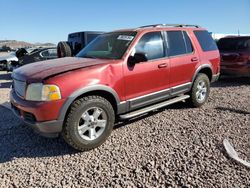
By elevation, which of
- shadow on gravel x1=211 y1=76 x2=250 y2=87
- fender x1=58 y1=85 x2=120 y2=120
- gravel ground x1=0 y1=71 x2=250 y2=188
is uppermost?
fender x1=58 y1=85 x2=120 y2=120

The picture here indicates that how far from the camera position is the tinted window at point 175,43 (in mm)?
5043

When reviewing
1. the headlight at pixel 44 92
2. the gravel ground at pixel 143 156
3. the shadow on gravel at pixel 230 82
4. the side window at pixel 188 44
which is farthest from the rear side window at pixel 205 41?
the headlight at pixel 44 92

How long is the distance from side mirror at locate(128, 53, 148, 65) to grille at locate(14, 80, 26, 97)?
173 cm

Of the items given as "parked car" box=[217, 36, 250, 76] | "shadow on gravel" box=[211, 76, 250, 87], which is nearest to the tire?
"shadow on gravel" box=[211, 76, 250, 87]

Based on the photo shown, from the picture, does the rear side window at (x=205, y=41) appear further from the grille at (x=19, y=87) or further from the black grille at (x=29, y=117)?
the black grille at (x=29, y=117)

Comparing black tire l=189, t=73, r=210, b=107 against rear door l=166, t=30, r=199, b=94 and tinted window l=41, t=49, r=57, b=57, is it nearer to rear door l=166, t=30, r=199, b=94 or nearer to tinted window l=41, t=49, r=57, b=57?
rear door l=166, t=30, r=199, b=94

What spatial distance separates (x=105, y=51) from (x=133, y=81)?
0.88 metres

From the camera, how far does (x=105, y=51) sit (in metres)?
4.71

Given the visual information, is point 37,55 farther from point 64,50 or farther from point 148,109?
point 148,109

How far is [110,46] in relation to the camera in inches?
186

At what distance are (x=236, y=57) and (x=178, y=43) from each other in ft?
13.6

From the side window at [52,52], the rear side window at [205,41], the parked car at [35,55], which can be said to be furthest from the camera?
the side window at [52,52]

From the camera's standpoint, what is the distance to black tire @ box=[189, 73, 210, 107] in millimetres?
5675

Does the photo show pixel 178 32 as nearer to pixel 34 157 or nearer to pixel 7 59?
pixel 34 157
